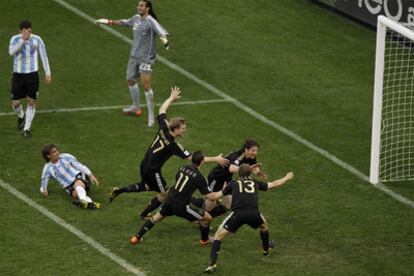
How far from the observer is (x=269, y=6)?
32250 mm

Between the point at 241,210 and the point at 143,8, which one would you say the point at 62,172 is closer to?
the point at 241,210

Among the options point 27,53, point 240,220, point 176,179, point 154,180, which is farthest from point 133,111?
point 240,220

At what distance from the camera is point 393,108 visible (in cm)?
2616

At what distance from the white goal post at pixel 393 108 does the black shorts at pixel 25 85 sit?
678cm

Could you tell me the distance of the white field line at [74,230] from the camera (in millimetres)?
19516

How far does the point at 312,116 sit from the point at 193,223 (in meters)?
6.04

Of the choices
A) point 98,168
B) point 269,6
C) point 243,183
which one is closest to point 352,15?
point 269,6

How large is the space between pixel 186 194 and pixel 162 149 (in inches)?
50.9

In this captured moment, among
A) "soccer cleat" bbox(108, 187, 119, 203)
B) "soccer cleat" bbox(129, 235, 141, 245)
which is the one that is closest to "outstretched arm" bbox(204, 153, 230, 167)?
"soccer cleat" bbox(129, 235, 141, 245)

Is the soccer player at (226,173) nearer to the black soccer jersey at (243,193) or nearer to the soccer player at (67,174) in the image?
the black soccer jersey at (243,193)

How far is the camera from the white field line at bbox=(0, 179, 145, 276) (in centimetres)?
1952

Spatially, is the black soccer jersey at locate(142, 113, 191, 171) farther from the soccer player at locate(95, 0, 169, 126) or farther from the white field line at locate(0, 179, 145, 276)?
the soccer player at locate(95, 0, 169, 126)

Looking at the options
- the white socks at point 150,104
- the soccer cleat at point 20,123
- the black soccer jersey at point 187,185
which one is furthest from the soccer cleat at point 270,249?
the soccer cleat at point 20,123

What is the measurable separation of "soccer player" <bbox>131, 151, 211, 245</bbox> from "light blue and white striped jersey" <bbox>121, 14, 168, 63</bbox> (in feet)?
19.3
